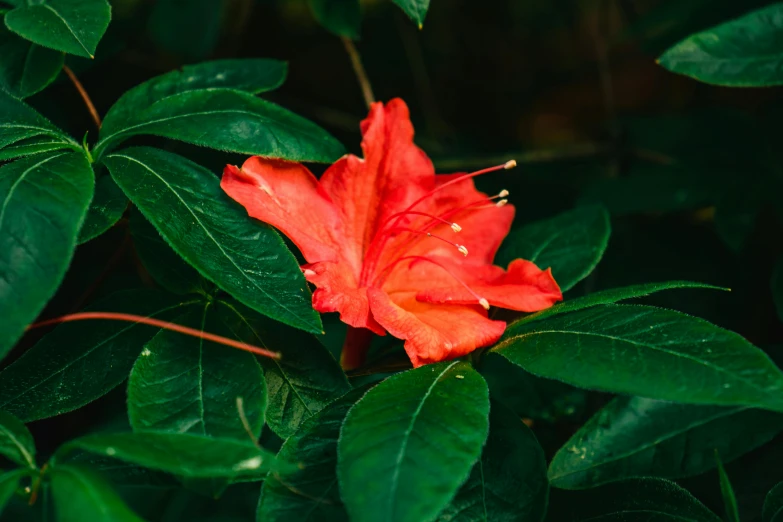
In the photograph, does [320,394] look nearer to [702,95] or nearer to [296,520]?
[296,520]

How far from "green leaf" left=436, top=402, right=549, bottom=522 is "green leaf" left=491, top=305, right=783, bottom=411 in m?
0.12

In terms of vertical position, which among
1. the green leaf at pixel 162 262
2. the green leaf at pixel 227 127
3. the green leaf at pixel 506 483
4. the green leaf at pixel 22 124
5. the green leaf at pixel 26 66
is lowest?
the green leaf at pixel 506 483

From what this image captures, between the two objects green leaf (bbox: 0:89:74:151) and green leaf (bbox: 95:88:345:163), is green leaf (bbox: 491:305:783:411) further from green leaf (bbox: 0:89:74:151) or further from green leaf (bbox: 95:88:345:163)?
green leaf (bbox: 0:89:74:151)

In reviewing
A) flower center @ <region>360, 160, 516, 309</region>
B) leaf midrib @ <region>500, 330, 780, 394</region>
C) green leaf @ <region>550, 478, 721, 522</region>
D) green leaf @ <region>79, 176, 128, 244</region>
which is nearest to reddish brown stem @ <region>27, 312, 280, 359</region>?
green leaf @ <region>79, 176, 128, 244</region>

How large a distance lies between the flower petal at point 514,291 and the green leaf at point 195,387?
293mm

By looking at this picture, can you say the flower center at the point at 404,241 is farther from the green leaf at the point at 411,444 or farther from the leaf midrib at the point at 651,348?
the green leaf at the point at 411,444

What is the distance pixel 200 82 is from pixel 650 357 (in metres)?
0.82

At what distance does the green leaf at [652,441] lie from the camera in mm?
910

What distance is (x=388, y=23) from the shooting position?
8.04 ft

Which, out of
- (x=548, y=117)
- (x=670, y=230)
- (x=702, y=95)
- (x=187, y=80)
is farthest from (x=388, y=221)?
(x=548, y=117)

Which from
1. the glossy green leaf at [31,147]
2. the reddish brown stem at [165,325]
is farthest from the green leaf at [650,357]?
the glossy green leaf at [31,147]

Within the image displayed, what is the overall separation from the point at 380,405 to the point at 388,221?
36 cm

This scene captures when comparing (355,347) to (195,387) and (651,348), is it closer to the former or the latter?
(195,387)

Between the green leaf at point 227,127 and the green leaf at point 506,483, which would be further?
the green leaf at point 227,127
